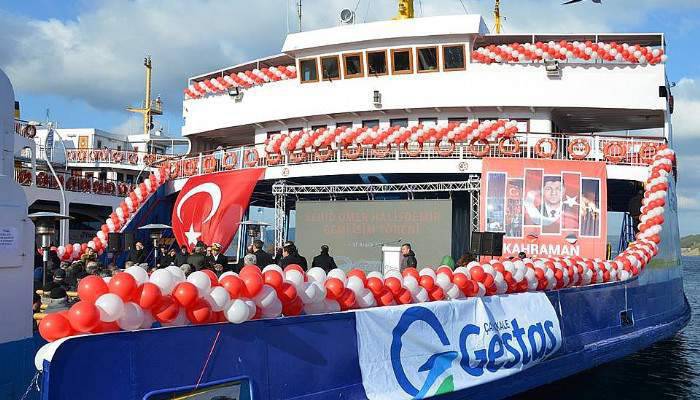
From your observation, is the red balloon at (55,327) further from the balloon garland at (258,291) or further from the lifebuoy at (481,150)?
the lifebuoy at (481,150)

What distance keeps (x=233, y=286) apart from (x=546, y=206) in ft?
35.4

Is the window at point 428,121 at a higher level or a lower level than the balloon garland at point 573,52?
lower

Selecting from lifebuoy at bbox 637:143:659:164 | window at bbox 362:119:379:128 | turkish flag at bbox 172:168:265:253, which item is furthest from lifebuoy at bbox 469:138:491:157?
turkish flag at bbox 172:168:265:253

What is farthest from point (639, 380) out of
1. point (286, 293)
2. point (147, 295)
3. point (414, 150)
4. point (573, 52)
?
point (147, 295)

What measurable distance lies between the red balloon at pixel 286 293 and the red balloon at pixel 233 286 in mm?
577

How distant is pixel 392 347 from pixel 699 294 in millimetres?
42358

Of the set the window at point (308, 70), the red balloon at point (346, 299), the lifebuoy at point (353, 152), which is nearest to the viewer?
the red balloon at point (346, 299)

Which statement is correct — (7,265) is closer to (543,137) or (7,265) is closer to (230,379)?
(230,379)

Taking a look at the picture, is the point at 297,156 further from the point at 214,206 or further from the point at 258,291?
the point at 258,291

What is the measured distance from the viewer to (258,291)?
6227 mm

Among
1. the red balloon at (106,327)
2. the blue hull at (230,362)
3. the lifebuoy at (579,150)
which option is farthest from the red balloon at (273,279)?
the lifebuoy at (579,150)

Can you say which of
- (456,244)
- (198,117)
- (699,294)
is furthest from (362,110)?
(699,294)

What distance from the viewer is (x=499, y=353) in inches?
363

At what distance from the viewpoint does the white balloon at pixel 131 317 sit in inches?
211
